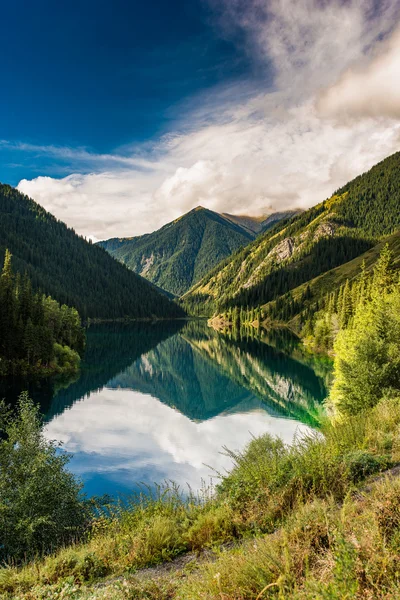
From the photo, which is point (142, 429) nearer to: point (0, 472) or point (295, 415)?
point (295, 415)

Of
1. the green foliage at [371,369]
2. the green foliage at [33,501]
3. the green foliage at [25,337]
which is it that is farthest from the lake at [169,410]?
the green foliage at [33,501]

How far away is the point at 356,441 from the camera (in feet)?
46.1

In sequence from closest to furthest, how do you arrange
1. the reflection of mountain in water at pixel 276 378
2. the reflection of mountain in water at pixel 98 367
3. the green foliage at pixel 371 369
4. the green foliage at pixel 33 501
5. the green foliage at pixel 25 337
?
the green foliage at pixel 33 501 → the green foliage at pixel 371 369 → the reflection of mountain in water at pixel 276 378 → the reflection of mountain in water at pixel 98 367 → the green foliage at pixel 25 337

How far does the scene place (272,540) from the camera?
7215 millimetres

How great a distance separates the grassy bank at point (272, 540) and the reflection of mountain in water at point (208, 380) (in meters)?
32.9

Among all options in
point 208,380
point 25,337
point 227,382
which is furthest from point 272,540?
point 208,380

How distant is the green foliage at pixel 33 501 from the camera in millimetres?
14692

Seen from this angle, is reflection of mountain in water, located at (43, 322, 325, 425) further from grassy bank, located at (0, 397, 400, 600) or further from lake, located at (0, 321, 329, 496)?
grassy bank, located at (0, 397, 400, 600)

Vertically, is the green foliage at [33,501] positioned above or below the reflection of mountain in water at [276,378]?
above

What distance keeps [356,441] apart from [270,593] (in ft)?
32.5

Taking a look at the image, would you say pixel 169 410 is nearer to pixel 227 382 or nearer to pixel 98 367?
pixel 227 382

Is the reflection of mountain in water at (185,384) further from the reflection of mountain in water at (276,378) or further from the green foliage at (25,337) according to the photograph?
the green foliage at (25,337)

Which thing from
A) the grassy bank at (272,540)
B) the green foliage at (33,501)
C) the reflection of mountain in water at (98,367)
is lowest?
the reflection of mountain in water at (98,367)

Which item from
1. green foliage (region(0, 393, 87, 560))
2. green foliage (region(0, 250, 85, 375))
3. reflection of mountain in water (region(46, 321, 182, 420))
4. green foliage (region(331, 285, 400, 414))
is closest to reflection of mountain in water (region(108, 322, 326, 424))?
reflection of mountain in water (region(46, 321, 182, 420))
